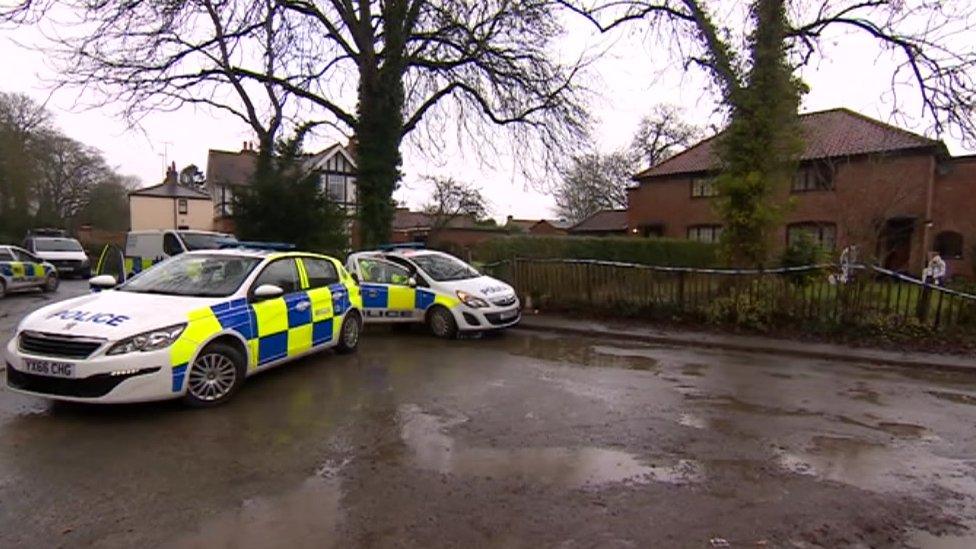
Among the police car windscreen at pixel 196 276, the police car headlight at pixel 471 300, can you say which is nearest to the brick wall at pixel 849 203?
the police car headlight at pixel 471 300

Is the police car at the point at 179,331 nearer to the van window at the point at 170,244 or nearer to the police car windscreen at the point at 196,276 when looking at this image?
the police car windscreen at the point at 196,276

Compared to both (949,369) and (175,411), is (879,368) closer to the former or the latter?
(949,369)

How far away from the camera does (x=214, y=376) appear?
5.68 metres

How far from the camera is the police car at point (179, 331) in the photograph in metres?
4.95

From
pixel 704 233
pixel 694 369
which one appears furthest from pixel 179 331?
pixel 704 233

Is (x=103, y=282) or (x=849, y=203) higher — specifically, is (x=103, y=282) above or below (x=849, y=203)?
below

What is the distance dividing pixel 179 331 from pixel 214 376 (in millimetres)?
647

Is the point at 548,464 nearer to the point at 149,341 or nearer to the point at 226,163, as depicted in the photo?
the point at 149,341

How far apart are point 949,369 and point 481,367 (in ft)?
22.5

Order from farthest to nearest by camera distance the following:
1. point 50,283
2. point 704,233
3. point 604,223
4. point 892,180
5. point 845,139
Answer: point 604,223, point 704,233, point 845,139, point 50,283, point 892,180

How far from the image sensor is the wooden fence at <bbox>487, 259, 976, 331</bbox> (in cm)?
976

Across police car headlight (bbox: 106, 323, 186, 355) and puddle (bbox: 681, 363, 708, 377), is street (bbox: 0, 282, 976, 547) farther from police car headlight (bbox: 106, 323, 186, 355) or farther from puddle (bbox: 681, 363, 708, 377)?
police car headlight (bbox: 106, 323, 186, 355)

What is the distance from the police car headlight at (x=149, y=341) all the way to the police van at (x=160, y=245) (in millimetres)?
10643

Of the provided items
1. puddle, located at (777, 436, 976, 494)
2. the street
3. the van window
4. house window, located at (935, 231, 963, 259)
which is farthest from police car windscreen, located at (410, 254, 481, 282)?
house window, located at (935, 231, 963, 259)
